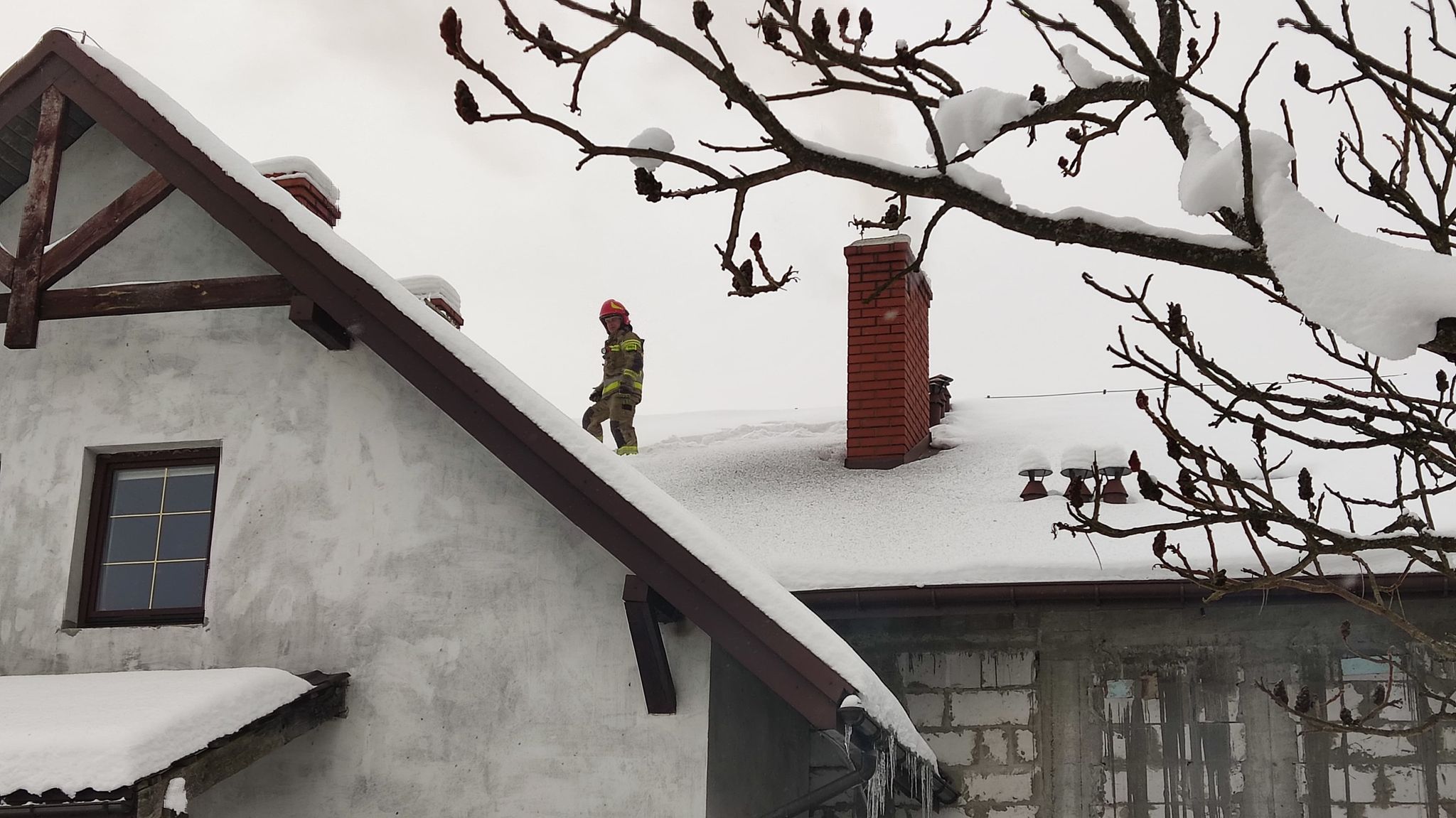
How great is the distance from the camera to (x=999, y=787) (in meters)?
6.84

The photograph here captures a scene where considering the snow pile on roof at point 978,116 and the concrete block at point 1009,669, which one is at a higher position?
the snow pile on roof at point 978,116

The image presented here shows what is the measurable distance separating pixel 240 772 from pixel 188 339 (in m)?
2.13

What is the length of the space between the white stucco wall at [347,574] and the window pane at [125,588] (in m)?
0.15

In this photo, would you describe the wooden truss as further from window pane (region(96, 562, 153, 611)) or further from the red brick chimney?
the red brick chimney

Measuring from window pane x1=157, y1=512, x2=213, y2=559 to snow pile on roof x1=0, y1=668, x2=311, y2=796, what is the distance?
641 millimetres

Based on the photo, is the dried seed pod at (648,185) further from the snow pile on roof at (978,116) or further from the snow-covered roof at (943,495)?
the snow-covered roof at (943,495)

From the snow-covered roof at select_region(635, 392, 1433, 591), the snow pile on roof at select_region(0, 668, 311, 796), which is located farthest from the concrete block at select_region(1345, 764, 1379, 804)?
the snow pile on roof at select_region(0, 668, 311, 796)

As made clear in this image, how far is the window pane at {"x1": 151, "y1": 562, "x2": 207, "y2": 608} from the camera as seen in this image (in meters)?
6.16

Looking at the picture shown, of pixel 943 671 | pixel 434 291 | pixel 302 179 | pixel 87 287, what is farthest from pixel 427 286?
pixel 943 671

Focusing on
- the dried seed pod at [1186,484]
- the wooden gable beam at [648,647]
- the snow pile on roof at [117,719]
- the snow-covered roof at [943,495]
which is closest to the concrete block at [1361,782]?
the snow-covered roof at [943,495]

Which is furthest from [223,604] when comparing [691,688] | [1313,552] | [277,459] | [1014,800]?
[1313,552]

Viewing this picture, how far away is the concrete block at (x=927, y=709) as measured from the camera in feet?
23.0

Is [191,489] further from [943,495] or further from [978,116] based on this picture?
[978,116]

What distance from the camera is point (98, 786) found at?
4398mm
